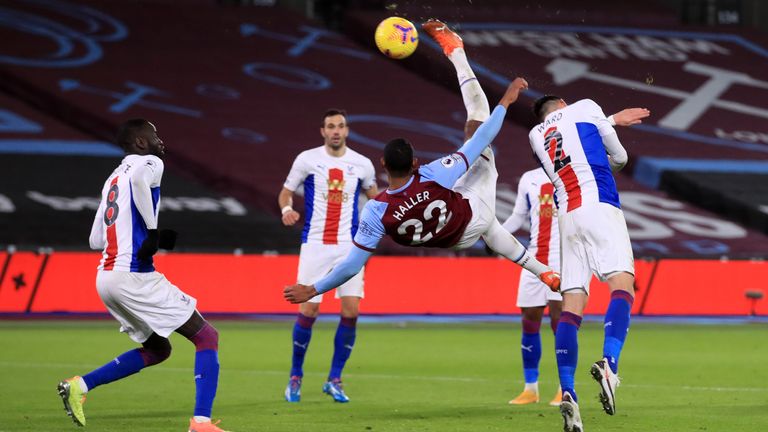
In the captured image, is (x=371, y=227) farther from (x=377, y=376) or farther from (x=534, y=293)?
(x=377, y=376)

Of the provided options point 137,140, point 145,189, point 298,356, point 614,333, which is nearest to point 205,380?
point 145,189

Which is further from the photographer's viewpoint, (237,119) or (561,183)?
(237,119)

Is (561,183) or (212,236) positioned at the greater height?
(561,183)

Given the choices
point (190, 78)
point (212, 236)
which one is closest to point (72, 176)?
point (212, 236)

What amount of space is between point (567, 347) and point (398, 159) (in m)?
1.79

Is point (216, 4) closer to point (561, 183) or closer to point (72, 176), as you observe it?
point (72, 176)

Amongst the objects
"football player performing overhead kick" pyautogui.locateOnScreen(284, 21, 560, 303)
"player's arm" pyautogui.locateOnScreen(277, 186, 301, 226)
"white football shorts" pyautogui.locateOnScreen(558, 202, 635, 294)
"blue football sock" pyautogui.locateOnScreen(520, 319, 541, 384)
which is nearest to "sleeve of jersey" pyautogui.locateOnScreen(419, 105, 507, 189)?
"football player performing overhead kick" pyautogui.locateOnScreen(284, 21, 560, 303)

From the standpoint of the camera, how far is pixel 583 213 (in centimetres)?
888

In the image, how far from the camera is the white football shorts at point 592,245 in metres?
8.76

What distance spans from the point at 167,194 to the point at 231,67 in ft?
23.8

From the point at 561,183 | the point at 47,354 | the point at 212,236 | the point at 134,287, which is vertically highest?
the point at 561,183

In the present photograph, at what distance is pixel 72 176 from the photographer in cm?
2664

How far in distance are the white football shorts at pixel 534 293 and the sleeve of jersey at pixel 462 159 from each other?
273 cm

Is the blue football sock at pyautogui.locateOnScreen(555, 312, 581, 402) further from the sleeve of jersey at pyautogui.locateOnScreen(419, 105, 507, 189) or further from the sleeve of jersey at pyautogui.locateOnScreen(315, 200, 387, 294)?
the sleeve of jersey at pyautogui.locateOnScreen(315, 200, 387, 294)
